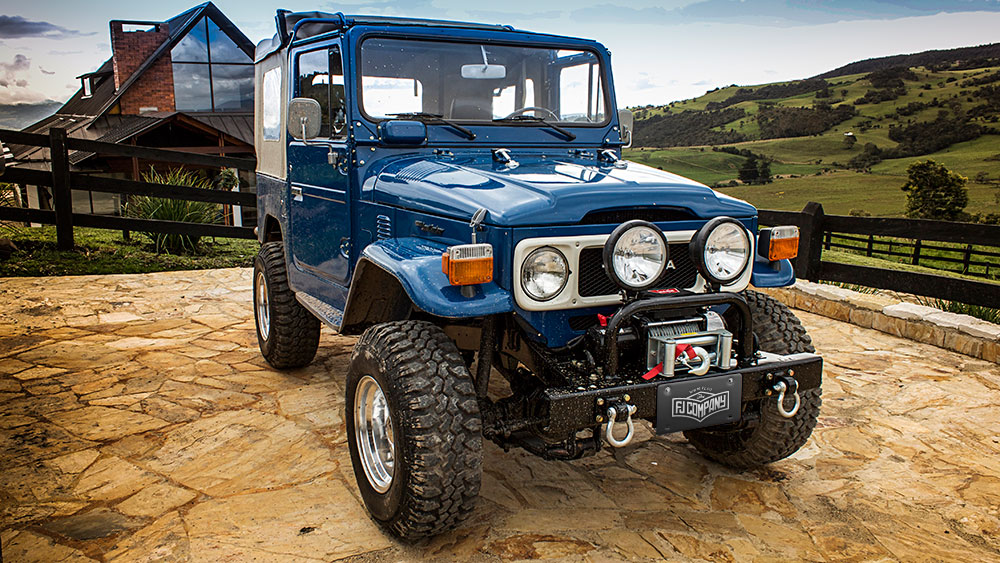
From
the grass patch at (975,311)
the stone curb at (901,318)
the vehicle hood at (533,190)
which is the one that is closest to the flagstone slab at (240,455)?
the vehicle hood at (533,190)

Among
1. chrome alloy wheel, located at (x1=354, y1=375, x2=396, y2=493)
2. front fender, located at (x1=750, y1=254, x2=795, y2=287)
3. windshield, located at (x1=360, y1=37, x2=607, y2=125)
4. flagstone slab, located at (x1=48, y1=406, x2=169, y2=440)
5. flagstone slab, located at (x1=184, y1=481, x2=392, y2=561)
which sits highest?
windshield, located at (x1=360, y1=37, x2=607, y2=125)

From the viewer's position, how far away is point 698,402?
2.78m

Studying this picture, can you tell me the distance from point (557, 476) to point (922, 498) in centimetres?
173

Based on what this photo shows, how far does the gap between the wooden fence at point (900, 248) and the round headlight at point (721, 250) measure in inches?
166

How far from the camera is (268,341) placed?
509 centimetres

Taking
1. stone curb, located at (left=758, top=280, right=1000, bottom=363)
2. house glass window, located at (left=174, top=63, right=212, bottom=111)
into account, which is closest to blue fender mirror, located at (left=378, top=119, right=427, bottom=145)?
stone curb, located at (left=758, top=280, right=1000, bottom=363)

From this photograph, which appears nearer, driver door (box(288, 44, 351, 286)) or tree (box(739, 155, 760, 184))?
driver door (box(288, 44, 351, 286))

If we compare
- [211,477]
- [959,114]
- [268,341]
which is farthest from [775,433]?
[959,114]

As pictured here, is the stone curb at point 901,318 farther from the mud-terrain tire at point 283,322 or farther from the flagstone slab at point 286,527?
the flagstone slab at point 286,527

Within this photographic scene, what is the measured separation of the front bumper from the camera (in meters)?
2.57

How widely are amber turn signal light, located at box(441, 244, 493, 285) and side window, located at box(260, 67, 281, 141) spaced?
8.97 feet

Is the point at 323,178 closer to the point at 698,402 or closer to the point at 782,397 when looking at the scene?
the point at 698,402

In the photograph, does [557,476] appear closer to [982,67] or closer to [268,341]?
[268,341]

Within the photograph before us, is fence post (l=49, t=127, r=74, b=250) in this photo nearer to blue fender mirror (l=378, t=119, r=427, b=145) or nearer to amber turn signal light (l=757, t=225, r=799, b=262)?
blue fender mirror (l=378, t=119, r=427, b=145)
